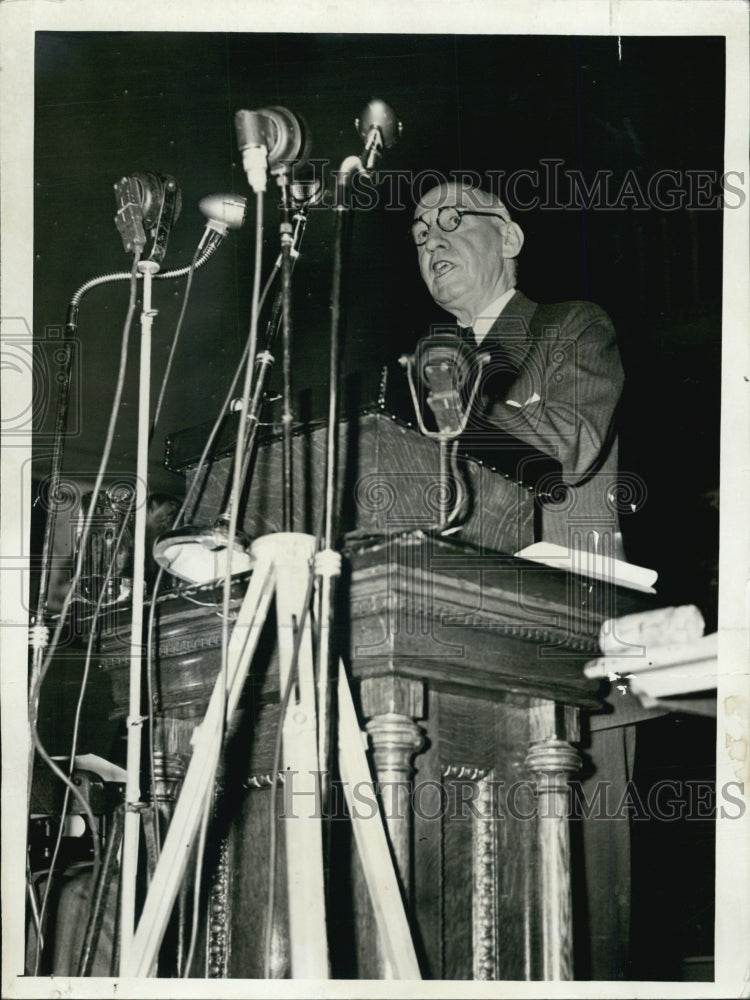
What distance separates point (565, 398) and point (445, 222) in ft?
0.98

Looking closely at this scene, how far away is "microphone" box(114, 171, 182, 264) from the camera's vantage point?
1.44 m

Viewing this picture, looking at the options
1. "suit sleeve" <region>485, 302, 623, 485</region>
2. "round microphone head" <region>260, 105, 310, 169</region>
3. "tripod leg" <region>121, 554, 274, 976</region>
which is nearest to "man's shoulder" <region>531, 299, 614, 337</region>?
"suit sleeve" <region>485, 302, 623, 485</region>

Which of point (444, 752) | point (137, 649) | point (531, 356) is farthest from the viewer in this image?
point (531, 356)

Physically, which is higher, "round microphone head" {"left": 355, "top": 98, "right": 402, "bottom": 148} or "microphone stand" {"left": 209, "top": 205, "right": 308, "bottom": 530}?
"round microphone head" {"left": 355, "top": 98, "right": 402, "bottom": 148}

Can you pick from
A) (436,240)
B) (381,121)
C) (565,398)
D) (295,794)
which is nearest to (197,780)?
(295,794)

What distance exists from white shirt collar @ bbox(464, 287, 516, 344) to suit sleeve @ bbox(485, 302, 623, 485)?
0.26ft

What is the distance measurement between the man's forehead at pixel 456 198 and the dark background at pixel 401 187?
3 cm

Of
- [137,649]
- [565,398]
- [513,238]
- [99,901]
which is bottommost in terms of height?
[99,901]

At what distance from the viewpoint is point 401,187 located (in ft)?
4.68

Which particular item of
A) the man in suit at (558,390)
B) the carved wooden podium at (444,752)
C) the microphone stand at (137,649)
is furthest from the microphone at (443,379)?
the microphone stand at (137,649)
